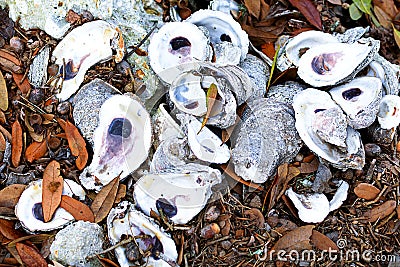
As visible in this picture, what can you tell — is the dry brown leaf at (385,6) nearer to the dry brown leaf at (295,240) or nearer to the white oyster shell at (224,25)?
the white oyster shell at (224,25)

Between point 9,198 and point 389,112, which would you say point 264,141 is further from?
point 9,198

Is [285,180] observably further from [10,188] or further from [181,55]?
[10,188]

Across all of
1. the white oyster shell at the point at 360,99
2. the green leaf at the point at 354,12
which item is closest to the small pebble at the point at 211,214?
the white oyster shell at the point at 360,99

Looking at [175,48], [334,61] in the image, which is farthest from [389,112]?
[175,48]

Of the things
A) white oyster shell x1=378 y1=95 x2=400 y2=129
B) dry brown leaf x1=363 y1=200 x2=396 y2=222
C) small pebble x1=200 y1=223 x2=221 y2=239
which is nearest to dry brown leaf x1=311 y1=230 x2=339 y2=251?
dry brown leaf x1=363 y1=200 x2=396 y2=222

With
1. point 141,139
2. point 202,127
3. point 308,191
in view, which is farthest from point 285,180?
point 141,139
